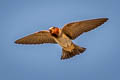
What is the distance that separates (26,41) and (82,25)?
2.16 m

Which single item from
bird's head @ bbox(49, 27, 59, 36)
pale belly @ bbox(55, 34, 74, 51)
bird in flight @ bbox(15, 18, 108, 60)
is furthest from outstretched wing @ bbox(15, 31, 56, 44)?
pale belly @ bbox(55, 34, 74, 51)

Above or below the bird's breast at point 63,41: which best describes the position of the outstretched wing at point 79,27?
above

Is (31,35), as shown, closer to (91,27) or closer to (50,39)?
(50,39)

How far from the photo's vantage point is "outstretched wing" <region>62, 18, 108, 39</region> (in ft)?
56.2

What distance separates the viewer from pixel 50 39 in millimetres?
18109

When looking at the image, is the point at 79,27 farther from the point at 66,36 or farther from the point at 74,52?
the point at 74,52

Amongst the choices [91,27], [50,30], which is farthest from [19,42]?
[91,27]

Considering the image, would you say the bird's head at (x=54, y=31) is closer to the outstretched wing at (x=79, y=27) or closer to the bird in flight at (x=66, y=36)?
the bird in flight at (x=66, y=36)

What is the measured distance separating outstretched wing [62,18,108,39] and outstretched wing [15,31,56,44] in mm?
771

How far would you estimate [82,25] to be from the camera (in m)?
17.4

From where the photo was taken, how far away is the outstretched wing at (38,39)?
1789 cm

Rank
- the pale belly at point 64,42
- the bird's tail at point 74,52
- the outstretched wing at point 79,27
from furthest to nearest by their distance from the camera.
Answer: the bird's tail at point 74,52, the pale belly at point 64,42, the outstretched wing at point 79,27

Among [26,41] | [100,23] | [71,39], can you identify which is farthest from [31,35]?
[100,23]

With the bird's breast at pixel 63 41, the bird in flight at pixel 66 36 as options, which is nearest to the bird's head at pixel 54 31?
the bird in flight at pixel 66 36
